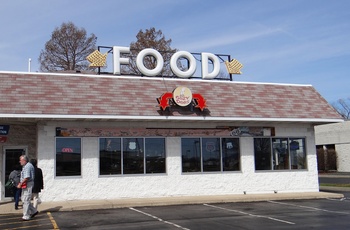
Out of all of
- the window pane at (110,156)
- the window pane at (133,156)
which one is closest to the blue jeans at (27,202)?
the window pane at (110,156)

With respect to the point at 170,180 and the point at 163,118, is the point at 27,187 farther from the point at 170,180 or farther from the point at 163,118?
the point at 170,180

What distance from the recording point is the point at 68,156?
18000mm

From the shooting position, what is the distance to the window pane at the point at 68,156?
17828 millimetres

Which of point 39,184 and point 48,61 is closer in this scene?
point 39,184

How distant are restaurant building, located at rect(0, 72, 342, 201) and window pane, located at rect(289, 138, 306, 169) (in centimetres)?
5

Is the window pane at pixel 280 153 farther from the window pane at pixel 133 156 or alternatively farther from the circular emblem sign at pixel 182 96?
the window pane at pixel 133 156

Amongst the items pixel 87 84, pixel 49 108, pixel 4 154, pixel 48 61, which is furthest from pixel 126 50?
pixel 48 61

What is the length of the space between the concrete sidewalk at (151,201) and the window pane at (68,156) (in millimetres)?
1282

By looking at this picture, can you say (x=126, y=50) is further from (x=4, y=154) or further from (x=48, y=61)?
(x=48, y=61)

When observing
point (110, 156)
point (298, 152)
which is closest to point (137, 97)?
point (110, 156)

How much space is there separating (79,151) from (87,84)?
2.89 meters

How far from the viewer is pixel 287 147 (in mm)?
21391

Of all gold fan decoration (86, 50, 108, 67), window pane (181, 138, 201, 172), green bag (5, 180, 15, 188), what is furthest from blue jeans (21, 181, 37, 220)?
gold fan decoration (86, 50, 108, 67)

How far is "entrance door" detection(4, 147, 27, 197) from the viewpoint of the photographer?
18.2m
